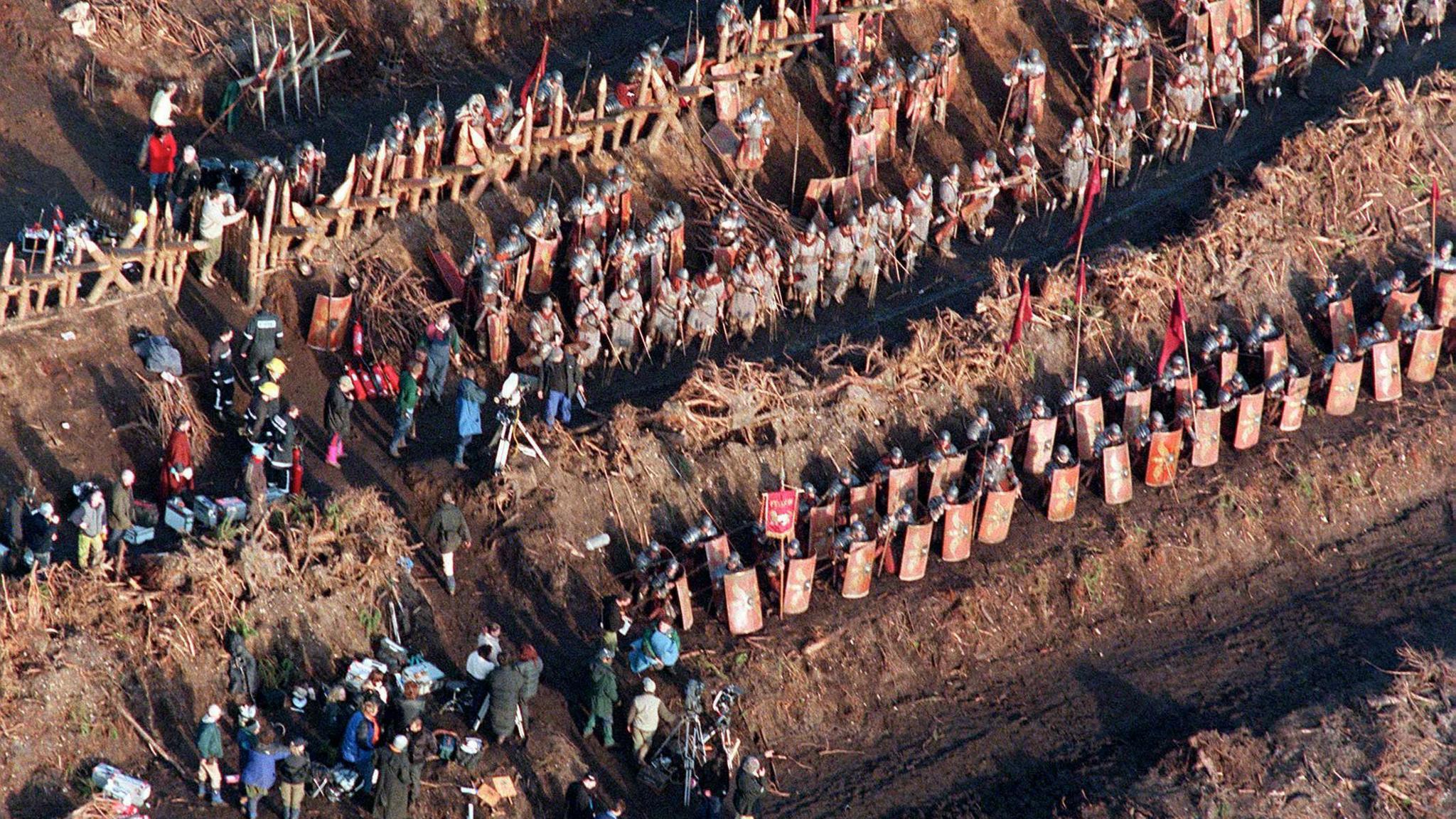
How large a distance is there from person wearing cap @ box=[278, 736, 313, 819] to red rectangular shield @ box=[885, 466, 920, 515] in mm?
8575

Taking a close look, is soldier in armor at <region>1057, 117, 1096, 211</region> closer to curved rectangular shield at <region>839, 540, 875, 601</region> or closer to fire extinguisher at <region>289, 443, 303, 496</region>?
curved rectangular shield at <region>839, 540, 875, 601</region>

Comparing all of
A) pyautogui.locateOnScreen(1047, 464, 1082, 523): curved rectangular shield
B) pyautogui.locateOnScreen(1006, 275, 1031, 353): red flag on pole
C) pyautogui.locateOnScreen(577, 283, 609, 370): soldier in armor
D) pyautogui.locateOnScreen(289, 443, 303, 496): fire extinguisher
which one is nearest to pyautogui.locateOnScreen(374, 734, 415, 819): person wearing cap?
pyautogui.locateOnScreen(289, 443, 303, 496): fire extinguisher

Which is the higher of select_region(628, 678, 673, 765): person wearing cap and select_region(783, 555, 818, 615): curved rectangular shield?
select_region(783, 555, 818, 615): curved rectangular shield

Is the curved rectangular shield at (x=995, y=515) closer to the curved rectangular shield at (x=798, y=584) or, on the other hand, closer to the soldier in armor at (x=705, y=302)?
the curved rectangular shield at (x=798, y=584)

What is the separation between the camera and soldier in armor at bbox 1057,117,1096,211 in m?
34.1

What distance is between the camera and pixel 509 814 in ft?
82.6

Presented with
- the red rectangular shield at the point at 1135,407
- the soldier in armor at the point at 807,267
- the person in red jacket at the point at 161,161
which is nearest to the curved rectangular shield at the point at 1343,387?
the red rectangular shield at the point at 1135,407

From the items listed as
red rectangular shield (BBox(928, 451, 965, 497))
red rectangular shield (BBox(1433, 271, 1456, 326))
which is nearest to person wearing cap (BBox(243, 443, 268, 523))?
red rectangular shield (BBox(928, 451, 965, 497))

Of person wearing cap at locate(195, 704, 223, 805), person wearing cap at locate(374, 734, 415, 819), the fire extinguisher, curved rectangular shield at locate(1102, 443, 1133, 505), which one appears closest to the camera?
person wearing cap at locate(195, 704, 223, 805)

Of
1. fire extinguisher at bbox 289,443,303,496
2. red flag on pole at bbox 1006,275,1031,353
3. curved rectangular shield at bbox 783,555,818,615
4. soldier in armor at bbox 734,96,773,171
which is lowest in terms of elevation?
curved rectangular shield at bbox 783,555,818,615

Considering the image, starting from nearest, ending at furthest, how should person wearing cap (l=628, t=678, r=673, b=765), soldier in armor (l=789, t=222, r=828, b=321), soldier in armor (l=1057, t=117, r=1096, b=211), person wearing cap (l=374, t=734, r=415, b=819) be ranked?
person wearing cap (l=374, t=734, r=415, b=819) → person wearing cap (l=628, t=678, r=673, b=765) → soldier in armor (l=789, t=222, r=828, b=321) → soldier in armor (l=1057, t=117, r=1096, b=211)

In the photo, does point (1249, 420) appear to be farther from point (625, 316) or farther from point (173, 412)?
point (173, 412)

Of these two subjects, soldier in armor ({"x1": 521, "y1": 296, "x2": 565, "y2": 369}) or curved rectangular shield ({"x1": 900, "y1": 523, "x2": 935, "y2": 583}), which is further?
soldier in armor ({"x1": 521, "y1": 296, "x2": 565, "y2": 369})

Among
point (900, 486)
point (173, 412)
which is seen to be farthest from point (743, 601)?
point (173, 412)
